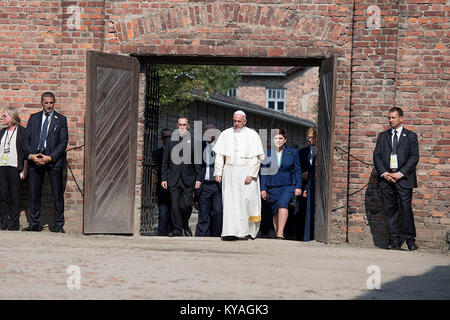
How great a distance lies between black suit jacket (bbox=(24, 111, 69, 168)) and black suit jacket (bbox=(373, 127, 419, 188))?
4.42m

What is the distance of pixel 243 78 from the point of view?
139 ft

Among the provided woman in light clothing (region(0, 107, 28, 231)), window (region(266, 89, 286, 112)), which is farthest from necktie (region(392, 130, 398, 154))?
window (region(266, 89, 286, 112))

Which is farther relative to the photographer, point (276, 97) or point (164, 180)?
point (276, 97)

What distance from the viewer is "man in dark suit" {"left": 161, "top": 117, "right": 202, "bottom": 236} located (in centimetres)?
1169

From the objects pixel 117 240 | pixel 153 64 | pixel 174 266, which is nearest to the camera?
pixel 174 266

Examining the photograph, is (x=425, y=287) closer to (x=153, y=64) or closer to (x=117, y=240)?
(x=117, y=240)

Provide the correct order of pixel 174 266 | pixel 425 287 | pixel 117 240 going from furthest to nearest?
pixel 117 240 < pixel 174 266 < pixel 425 287

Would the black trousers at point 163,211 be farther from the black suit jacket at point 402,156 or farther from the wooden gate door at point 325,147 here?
the black suit jacket at point 402,156

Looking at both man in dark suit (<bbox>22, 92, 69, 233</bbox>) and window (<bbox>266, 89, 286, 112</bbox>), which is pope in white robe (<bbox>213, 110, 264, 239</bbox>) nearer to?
man in dark suit (<bbox>22, 92, 69, 233</bbox>)

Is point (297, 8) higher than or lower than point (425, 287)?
higher

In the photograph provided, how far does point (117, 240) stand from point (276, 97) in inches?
1290

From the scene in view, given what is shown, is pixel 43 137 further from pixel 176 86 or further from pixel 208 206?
pixel 176 86

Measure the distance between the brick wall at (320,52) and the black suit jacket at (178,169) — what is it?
136 centimetres
